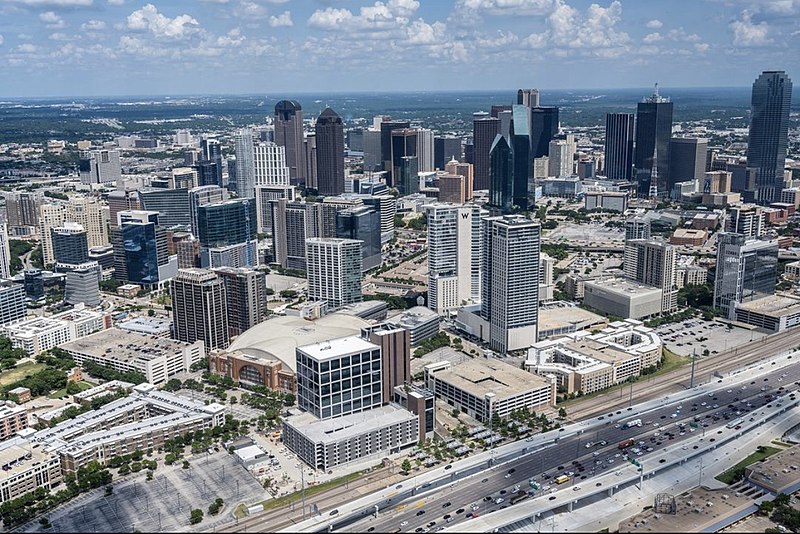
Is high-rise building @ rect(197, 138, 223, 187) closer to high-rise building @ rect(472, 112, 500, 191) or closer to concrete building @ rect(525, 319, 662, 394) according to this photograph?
high-rise building @ rect(472, 112, 500, 191)

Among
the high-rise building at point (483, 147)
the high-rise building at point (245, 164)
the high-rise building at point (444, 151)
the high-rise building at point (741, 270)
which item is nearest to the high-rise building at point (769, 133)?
the high-rise building at point (483, 147)

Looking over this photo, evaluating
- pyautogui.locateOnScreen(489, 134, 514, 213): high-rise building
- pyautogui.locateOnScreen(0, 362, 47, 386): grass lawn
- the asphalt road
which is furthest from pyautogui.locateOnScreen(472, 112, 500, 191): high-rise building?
pyautogui.locateOnScreen(0, 362, 47, 386): grass lawn

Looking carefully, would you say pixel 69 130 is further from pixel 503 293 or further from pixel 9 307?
pixel 503 293

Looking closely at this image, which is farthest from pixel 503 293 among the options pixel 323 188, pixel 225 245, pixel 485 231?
pixel 323 188

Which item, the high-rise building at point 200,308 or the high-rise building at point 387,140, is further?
the high-rise building at point 387,140

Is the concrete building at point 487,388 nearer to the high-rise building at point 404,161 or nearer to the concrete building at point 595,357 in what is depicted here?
the concrete building at point 595,357
